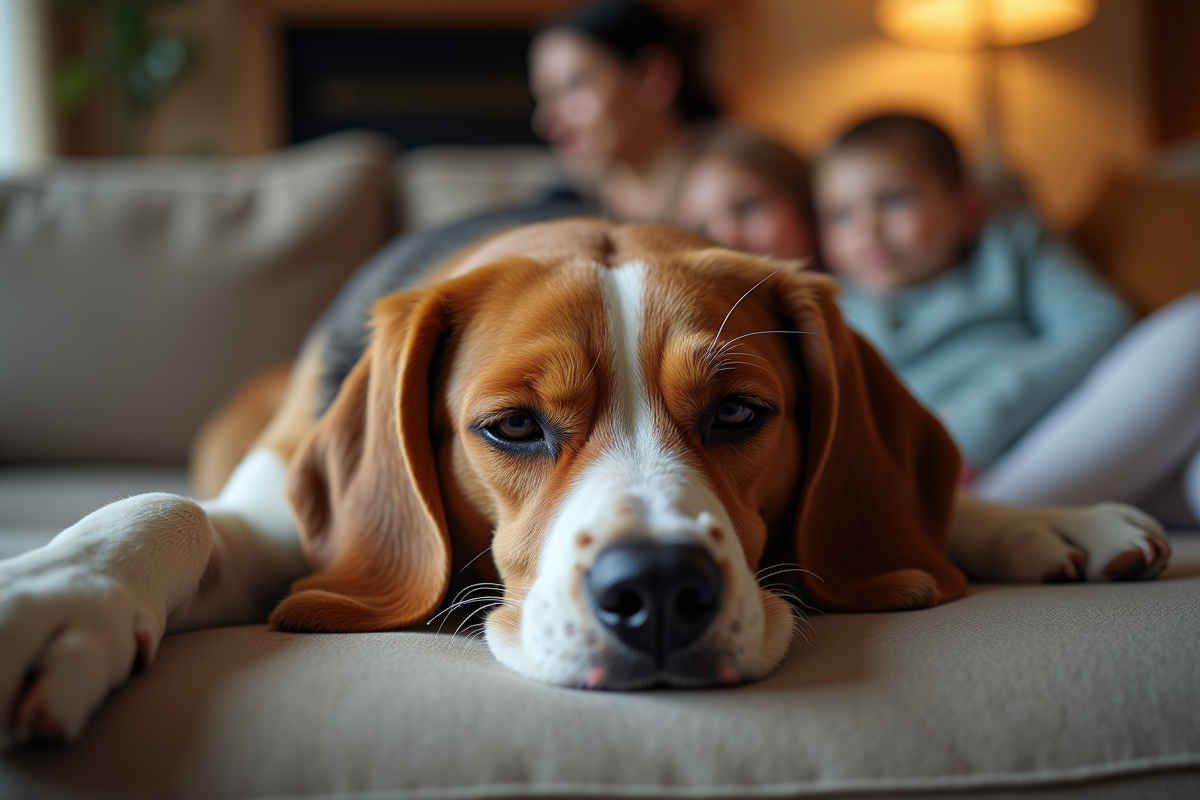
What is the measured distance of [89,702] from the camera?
99 cm

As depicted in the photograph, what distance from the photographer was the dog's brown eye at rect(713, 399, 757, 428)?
4.80 ft

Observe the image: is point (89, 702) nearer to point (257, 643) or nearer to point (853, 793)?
point (257, 643)

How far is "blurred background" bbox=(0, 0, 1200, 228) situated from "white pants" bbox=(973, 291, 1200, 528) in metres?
5.52

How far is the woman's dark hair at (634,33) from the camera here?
3865mm

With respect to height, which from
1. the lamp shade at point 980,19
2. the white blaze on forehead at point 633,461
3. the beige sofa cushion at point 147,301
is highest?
the lamp shade at point 980,19

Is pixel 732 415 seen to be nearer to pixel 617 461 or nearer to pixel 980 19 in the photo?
pixel 617 461

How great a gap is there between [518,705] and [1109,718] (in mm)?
663

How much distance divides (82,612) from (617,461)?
27.1 inches

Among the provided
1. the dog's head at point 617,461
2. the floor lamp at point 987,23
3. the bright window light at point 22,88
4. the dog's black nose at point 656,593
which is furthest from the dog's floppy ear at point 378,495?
the bright window light at point 22,88

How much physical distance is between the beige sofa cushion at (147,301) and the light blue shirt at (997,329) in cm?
197

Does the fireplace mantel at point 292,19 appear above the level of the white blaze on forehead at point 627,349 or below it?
above

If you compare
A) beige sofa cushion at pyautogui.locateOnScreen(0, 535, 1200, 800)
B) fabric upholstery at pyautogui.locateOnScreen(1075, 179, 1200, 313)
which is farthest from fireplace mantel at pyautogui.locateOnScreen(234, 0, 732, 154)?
beige sofa cushion at pyautogui.locateOnScreen(0, 535, 1200, 800)

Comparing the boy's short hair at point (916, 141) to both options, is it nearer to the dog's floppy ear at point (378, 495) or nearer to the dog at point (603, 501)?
the dog at point (603, 501)

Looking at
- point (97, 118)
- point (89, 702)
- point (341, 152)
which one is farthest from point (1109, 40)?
point (89, 702)
